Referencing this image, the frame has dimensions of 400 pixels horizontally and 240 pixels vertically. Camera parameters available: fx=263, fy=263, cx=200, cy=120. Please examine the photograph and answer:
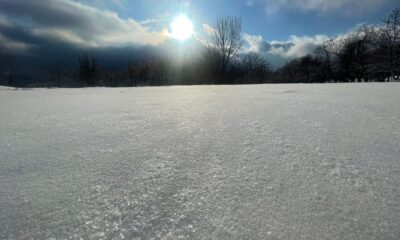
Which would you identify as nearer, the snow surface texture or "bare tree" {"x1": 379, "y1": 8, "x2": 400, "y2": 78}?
the snow surface texture

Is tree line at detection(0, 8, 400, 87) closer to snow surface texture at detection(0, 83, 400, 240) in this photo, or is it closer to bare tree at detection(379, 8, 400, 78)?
bare tree at detection(379, 8, 400, 78)

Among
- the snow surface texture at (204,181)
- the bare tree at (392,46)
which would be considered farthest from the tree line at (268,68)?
the snow surface texture at (204,181)

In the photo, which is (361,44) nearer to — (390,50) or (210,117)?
(390,50)

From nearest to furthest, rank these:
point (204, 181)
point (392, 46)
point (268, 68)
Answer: point (204, 181), point (392, 46), point (268, 68)

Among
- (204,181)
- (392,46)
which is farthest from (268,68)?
(204,181)

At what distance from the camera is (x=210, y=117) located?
5.96 ft

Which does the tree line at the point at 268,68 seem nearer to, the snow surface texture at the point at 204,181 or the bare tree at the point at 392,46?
the bare tree at the point at 392,46

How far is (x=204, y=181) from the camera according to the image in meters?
0.85

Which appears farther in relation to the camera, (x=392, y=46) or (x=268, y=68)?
(x=268, y=68)

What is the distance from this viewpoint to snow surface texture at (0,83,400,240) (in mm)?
618

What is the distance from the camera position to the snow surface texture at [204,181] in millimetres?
618

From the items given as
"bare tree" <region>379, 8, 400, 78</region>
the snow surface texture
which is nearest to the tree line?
"bare tree" <region>379, 8, 400, 78</region>

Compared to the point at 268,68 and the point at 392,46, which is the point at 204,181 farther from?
the point at 268,68

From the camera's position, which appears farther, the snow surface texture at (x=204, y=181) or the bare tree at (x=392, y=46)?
the bare tree at (x=392, y=46)
